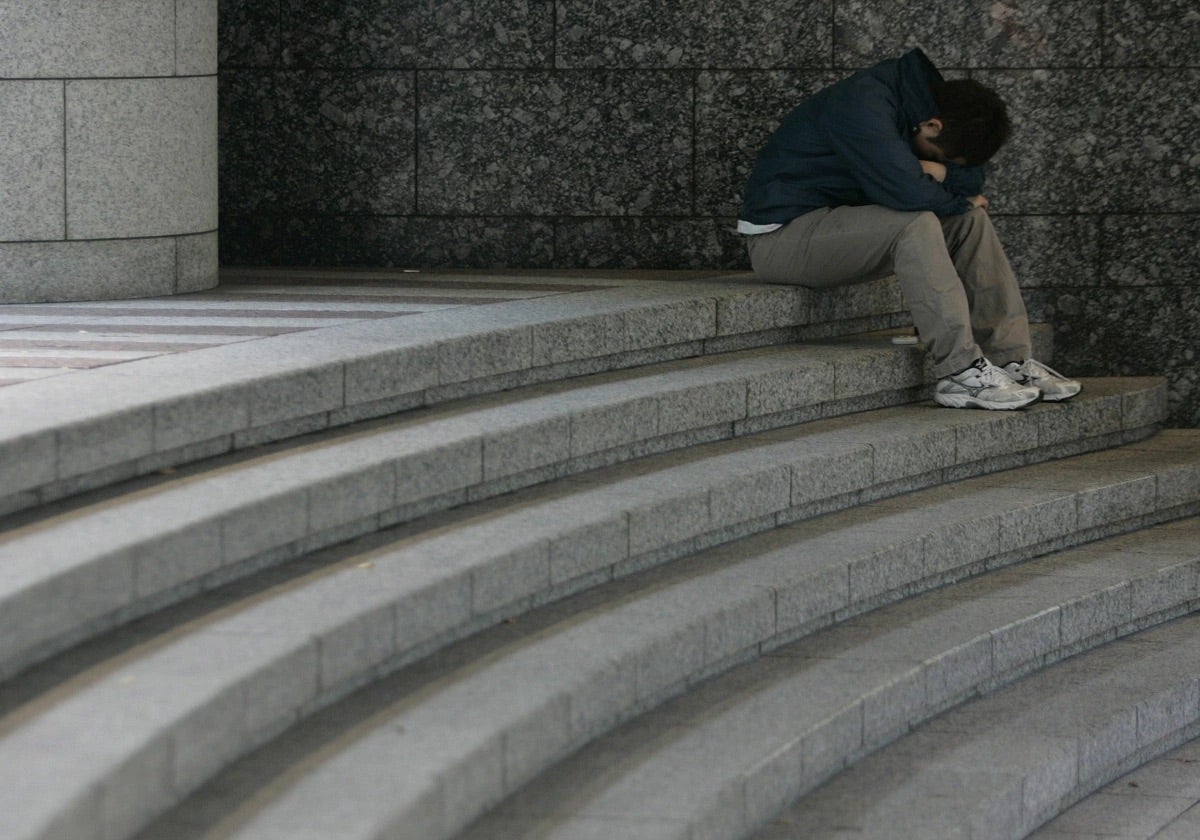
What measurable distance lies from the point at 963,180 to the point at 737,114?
4.54 feet

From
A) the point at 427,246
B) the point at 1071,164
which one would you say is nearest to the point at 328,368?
the point at 427,246

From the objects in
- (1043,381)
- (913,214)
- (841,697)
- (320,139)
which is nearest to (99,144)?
(320,139)

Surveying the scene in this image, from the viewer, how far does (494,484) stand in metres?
5.43

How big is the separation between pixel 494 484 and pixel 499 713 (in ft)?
4.68

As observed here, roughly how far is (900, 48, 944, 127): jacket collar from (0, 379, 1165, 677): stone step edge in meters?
1.15

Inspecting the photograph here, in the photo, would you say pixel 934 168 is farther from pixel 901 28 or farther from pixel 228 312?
pixel 228 312

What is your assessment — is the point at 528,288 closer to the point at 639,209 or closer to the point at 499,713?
the point at 639,209

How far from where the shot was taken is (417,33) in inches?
326

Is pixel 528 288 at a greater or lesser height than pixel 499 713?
greater

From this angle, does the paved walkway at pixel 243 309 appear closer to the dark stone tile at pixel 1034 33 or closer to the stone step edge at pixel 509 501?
the stone step edge at pixel 509 501

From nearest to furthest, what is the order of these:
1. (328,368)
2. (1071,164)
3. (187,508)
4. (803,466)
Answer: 1. (187,508)
2. (328,368)
3. (803,466)
4. (1071,164)

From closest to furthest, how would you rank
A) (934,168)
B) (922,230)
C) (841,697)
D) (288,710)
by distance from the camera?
(288,710) → (841,697) → (922,230) → (934,168)

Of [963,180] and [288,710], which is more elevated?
[963,180]

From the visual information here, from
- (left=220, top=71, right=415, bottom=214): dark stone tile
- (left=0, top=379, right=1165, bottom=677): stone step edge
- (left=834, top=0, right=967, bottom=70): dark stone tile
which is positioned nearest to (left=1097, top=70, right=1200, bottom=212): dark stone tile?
(left=834, top=0, right=967, bottom=70): dark stone tile
